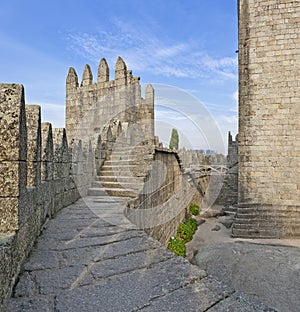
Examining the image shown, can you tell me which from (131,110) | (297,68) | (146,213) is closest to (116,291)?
(146,213)

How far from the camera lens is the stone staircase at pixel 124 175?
5.90 metres

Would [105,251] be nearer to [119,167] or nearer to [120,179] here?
[120,179]

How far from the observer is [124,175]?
6.79 m

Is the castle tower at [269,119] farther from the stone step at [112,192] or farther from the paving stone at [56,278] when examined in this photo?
the paving stone at [56,278]

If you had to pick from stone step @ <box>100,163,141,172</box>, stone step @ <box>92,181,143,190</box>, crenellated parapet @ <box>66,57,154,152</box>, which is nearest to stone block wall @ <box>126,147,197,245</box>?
stone step @ <box>92,181,143,190</box>

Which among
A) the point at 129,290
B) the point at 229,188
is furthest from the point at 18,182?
the point at 229,188

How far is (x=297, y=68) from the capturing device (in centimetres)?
859

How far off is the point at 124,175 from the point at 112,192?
896 mm

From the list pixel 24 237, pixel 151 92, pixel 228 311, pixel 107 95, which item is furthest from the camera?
pixel 151 92

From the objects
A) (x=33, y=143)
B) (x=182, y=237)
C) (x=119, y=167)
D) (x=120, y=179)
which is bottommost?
(x=182, y=237)

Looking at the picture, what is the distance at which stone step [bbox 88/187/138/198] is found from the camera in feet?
18.5

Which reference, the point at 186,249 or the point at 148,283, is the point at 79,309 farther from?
the point at 186,249

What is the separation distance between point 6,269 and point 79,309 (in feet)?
1.49

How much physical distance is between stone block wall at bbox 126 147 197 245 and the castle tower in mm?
2011
